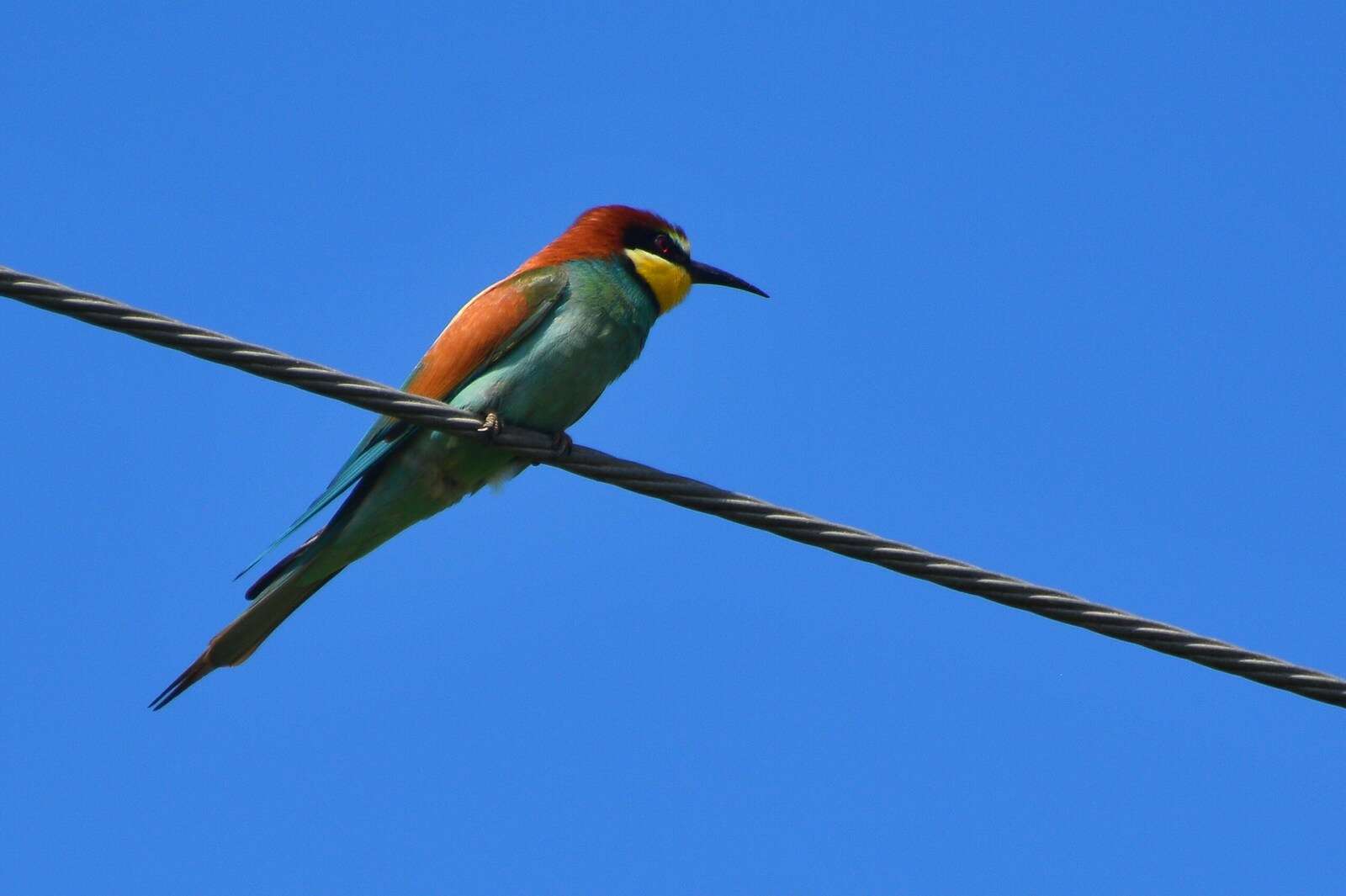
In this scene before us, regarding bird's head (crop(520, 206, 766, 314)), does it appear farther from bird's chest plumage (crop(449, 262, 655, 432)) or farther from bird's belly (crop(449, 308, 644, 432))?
bird's belly (crop(449, 308, 644, 432))

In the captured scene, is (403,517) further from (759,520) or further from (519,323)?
(759,520)

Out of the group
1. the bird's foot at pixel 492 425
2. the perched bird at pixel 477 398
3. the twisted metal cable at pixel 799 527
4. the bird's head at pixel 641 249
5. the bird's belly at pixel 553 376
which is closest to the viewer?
the twisted metal cable at pixel 799 527

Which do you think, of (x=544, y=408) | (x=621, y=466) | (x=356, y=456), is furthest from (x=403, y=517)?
(x=621, y=466)

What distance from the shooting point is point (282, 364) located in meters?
2.49

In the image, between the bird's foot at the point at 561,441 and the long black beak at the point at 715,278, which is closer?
the bird's foot at the point at 561,441

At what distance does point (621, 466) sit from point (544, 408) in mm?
961

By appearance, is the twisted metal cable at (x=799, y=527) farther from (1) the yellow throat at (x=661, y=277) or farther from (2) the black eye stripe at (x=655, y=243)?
(2) the black eye stripe at (x=655, y=243)

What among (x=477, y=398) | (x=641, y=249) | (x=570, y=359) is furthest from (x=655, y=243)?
(x=477, y=398)

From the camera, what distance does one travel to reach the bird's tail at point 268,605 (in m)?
3.44

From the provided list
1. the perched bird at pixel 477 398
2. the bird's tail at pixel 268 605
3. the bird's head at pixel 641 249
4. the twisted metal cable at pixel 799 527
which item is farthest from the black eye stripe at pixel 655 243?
the twisted metal cable at pixel 799 527

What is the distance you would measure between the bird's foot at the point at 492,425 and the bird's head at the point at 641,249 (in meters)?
0.55

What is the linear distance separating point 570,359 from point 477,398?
228 millimetres

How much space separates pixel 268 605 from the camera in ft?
11.6

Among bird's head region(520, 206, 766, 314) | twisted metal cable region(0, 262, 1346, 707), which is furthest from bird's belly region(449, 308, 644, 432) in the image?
twisted metal cable region(0, 262, 1346, 707)
